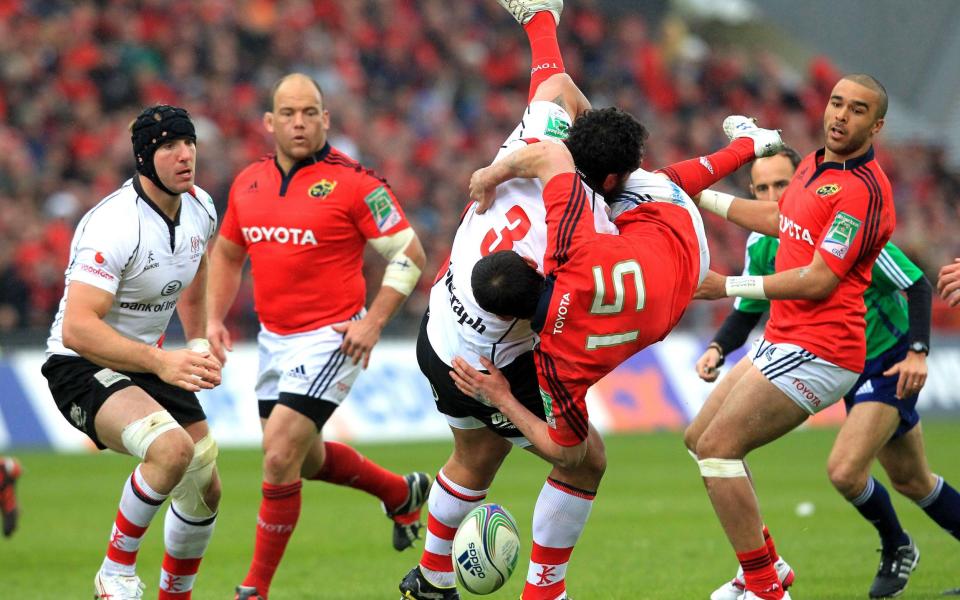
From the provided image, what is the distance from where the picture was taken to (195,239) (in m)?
7.33

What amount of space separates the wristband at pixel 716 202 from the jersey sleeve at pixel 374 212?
1924 mm

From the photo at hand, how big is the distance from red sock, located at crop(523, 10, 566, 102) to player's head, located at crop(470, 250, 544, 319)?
1.33 metres

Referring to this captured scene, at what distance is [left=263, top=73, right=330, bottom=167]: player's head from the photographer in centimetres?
818

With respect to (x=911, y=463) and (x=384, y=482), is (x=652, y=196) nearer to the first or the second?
(x=911, y=463)

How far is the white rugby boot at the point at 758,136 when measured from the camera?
6961 mm

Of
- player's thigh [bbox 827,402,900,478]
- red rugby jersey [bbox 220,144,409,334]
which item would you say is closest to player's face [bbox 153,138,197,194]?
red rugby jersey [bbox 220,144,409,334]

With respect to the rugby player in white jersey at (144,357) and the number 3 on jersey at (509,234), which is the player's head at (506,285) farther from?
the rugby player in white jersey at (144,357)

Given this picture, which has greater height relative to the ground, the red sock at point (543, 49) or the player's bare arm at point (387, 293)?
the red sock at point (543, 49)

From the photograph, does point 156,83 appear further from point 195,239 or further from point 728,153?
point 728,153

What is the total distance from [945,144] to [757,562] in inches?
928

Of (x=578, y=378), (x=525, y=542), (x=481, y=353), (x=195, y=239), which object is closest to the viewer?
(x=578, y=378)

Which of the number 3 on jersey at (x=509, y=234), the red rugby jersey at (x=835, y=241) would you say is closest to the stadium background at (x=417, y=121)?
the red rugby jersey at (x=835, y=241)

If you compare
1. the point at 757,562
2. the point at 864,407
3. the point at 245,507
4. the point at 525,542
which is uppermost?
the point at 864,407

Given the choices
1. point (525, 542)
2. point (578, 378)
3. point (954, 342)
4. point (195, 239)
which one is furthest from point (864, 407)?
point (954, 342)
